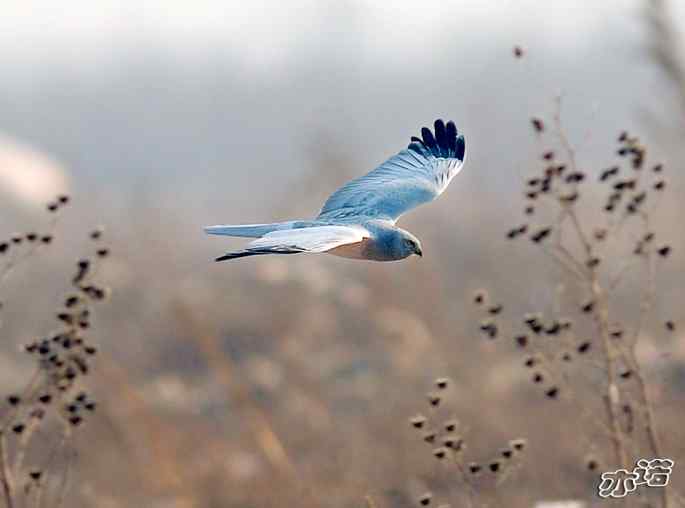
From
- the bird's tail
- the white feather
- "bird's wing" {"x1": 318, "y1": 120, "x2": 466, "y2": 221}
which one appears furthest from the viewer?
"bird's wing" {"x1": 318, "y1": 120, "x2": 466, "y2": 221}

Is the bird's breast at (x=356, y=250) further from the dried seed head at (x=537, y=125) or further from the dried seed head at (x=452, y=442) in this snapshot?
the dried seed head at (x=452, y=442)

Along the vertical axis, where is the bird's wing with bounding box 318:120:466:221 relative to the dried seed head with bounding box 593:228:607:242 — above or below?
above

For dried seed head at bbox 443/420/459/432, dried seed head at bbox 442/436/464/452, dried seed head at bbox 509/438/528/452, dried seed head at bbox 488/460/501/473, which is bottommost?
dried seed head at bbox 488/460/501/473

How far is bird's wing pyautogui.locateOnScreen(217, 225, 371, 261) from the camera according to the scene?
3.76m

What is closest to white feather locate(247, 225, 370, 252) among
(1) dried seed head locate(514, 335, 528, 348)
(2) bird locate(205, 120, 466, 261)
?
(2) bird locate(205, 120, 466, 261)

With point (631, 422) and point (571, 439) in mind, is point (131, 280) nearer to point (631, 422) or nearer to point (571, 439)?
point (571, 439)

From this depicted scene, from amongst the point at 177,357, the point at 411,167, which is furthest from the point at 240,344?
the point at 411,167

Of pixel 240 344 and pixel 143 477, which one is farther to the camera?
pixel 240 344

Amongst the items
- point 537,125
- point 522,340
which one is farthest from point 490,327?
point 537,125

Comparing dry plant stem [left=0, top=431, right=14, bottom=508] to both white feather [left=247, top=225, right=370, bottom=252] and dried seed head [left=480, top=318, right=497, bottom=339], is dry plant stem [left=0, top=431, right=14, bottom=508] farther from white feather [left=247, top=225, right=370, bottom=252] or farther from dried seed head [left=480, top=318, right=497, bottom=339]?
dried seed head [left=480, top=318, right=497, bottom=339]

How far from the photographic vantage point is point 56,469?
8461mm

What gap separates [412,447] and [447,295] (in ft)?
11.9

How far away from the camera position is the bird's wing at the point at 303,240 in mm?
3756

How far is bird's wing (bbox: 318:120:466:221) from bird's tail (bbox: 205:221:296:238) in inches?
22.0
